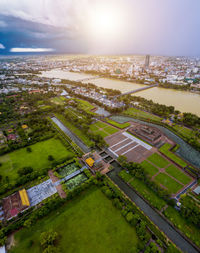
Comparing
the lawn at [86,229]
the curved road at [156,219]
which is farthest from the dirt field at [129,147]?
the lawn at [86,229]

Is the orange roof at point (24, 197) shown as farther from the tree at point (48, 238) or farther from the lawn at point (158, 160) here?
the lawn at point (158, 160)

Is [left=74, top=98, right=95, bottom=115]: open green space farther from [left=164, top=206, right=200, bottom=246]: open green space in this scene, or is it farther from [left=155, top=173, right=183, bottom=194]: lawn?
[left=164, top=206, right=200, bottom=246]: open green space

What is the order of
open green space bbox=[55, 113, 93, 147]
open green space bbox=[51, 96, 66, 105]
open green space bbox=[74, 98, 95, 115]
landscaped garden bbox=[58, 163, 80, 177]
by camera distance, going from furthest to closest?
open green space bbox=[51, 96, 66, 105]
open green space bbox=[74, 98, 95, 115]
open green space bbox=[55, 113, 93, 147]
landscaped garden bbox=[58, 163, 80, 177]

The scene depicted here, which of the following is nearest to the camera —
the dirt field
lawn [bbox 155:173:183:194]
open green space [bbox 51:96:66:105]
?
lawn [bbox 155:173:183:194]

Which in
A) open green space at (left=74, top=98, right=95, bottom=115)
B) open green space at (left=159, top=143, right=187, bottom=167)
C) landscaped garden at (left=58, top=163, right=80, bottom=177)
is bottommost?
landscaped garden at (left=58, top=163, right=80, bottom=177)

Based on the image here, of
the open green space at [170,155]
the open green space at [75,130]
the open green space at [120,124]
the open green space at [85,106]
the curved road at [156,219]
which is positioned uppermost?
the open green space at [85,106]

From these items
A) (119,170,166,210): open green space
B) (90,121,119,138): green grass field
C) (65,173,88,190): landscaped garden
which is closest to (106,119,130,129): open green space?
(90,121,119,138): green grass field

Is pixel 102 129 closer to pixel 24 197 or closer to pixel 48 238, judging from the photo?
pixel 24 197
